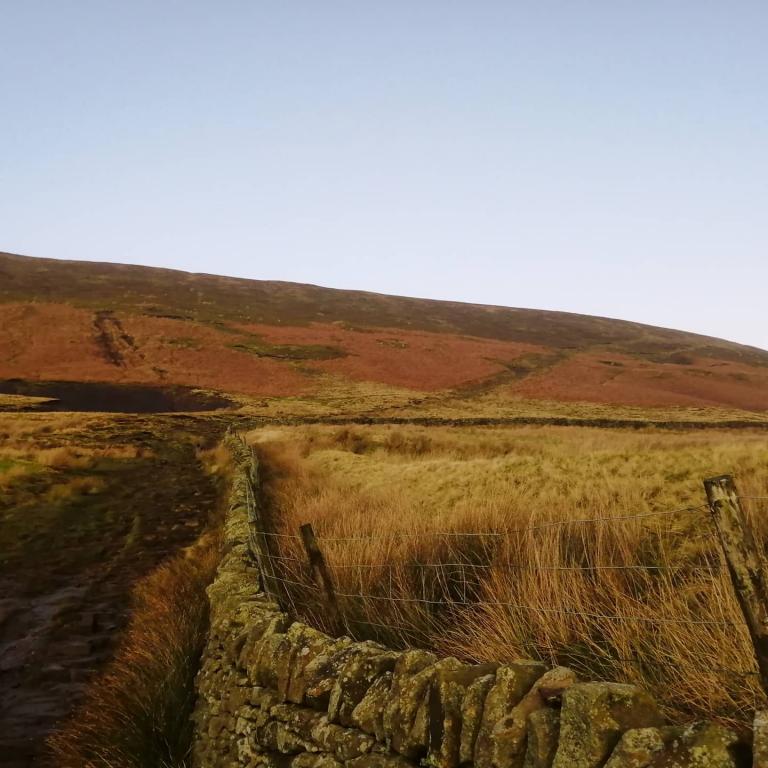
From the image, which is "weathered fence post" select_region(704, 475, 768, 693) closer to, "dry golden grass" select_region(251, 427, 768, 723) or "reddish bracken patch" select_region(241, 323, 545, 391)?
"dry golden grass" select_region(251, 427, 768, 723)

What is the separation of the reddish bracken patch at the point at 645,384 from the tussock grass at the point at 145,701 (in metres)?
45.0

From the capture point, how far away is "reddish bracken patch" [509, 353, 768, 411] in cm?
5097

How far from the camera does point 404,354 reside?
60625 millimetres

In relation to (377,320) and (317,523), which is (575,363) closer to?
(377,320)

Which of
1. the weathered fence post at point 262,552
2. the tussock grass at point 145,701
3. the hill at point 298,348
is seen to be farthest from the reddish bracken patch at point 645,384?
the tussock grass at point 145,701

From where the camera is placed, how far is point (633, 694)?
252 cm

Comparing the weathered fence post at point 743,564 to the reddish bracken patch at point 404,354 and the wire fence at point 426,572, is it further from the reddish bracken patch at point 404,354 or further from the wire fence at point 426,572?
the reddish bracken patch at point 404,354

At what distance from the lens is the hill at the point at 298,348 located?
1938 inches

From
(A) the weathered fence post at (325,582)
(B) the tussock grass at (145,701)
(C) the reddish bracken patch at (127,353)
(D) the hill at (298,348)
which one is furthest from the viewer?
(D) the hill at (298,348)

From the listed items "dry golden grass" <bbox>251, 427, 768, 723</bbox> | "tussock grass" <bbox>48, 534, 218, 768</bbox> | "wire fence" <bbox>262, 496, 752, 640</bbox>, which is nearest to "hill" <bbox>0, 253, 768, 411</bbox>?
"dry golden grass" <bbox>251, 427, 768, 723</bbox>

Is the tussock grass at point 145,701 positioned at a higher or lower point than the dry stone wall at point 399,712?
lower

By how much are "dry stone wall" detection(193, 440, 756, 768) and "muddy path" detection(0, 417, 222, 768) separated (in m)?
1.87

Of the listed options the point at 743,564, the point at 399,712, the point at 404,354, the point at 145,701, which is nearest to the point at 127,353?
the point at 404,354

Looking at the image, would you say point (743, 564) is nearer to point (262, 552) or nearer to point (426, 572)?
point (426, 572)
